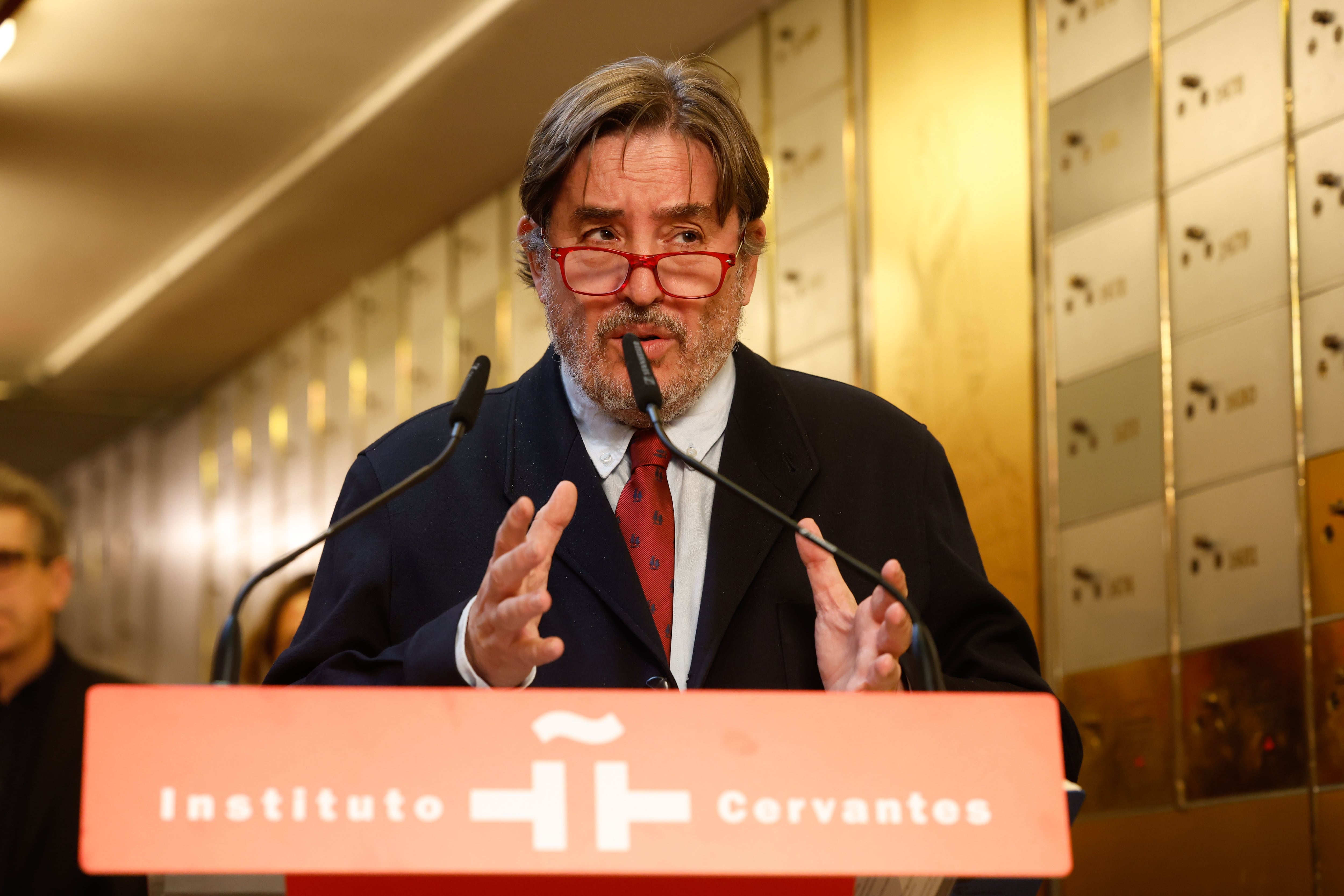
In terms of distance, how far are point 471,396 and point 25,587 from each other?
7.17 feet

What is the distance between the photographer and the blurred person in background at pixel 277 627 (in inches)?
135

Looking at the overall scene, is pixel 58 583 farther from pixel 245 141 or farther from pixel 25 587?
pixel 245 141

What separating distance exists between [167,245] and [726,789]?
546cm

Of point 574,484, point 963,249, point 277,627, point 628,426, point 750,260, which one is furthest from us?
point 277,627

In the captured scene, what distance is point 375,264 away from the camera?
598cm

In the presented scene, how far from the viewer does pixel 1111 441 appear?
281cm

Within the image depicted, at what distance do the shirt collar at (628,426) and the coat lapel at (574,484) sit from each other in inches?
0.8

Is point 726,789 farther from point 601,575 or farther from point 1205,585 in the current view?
point 1205,585

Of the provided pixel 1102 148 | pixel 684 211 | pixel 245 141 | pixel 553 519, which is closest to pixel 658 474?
pixel 684 211

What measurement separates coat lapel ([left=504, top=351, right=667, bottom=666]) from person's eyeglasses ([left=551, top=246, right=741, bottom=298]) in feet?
0.46

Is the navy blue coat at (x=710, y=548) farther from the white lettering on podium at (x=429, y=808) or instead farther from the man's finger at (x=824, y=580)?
the white lettering on podium at (x=429, y=808)

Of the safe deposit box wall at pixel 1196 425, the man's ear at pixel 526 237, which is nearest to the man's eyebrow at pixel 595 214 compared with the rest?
the man's ear at pixel 526 237

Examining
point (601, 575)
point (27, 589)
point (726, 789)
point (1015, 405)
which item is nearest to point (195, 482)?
point (27, 589)

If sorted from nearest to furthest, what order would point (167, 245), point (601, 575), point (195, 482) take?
1. point (601, 575)
2. point (167, 245)
3. point (195, 482)
